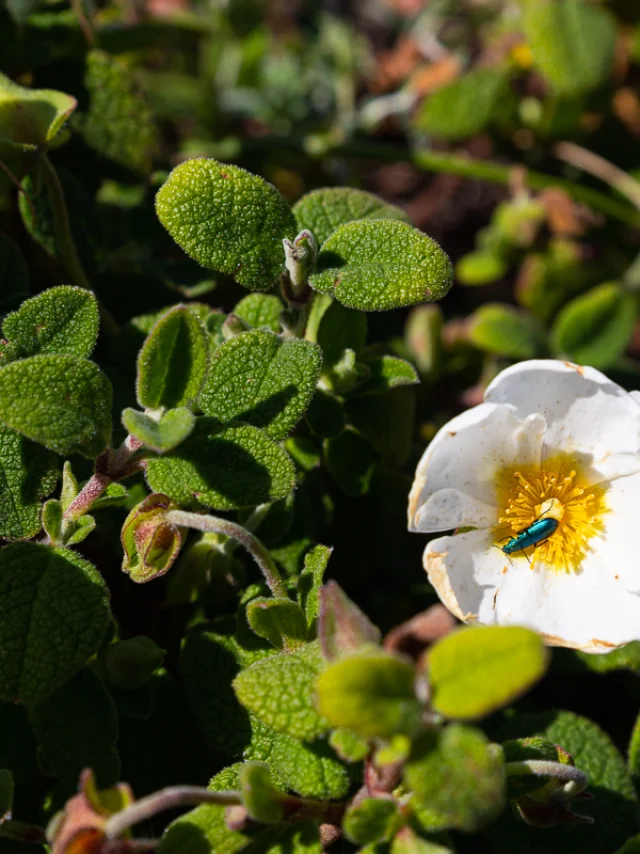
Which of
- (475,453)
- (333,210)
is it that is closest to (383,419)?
(475,453)

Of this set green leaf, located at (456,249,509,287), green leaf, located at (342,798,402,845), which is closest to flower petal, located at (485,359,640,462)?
green leaf, located at (342,798,402,845)

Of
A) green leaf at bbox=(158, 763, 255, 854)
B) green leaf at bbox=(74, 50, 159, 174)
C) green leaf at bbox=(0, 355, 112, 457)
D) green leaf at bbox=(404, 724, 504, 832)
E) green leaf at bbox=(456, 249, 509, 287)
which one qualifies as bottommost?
green leaf at bbox=(158, 763, 255, 854)

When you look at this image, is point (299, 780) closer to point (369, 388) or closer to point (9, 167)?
point (369, 388)

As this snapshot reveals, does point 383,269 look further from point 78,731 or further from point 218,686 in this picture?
point 78,731

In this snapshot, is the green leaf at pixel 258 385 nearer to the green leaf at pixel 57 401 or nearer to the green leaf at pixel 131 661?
the green leaf at pixel 57 401

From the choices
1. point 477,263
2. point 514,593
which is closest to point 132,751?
point 514,593

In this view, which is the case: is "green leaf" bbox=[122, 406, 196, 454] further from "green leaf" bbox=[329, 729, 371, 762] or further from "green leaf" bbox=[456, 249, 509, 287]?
"green leaf" bbox=[456, 249, 509, 287]
